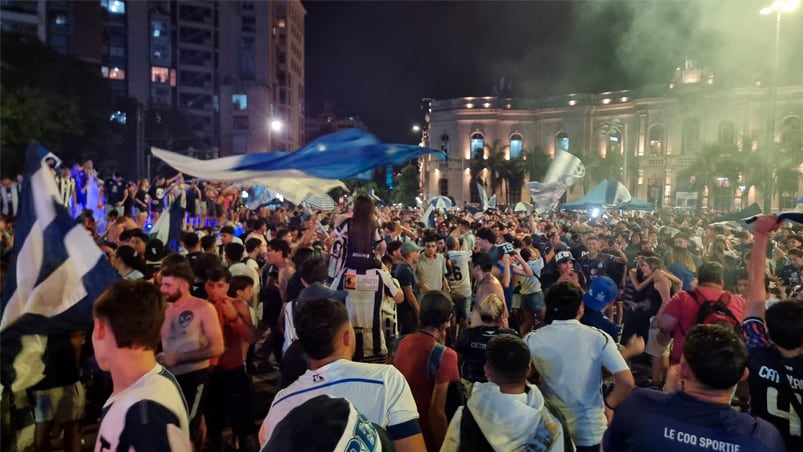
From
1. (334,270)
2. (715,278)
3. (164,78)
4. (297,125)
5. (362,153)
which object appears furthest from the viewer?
(297,125)

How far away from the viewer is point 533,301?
843 cm

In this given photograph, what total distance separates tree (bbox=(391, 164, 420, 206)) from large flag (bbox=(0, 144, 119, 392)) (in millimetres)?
74700

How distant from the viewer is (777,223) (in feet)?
12.0

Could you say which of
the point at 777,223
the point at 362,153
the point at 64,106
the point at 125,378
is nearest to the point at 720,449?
the point at 777,223

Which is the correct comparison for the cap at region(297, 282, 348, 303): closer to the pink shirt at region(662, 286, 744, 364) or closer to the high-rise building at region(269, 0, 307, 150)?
the pink shirt at region(662, 286, 744, 364)

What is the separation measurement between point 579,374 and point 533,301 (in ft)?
16.3

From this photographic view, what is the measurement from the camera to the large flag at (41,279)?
3715mm

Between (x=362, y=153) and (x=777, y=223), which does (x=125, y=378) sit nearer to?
(x=777, y=223)

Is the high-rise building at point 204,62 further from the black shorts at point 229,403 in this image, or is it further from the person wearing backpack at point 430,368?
the person wearing backpack at point 430,368

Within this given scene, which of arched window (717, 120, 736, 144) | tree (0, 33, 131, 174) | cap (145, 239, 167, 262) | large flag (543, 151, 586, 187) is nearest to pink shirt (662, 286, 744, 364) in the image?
cap (145, 239, 167, 262)

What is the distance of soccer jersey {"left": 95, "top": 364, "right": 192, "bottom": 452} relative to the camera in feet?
7.36

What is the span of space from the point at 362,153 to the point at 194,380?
347cm

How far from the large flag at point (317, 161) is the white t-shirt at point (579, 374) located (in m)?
3.63

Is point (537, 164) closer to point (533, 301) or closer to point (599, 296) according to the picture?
point (533, 301)
